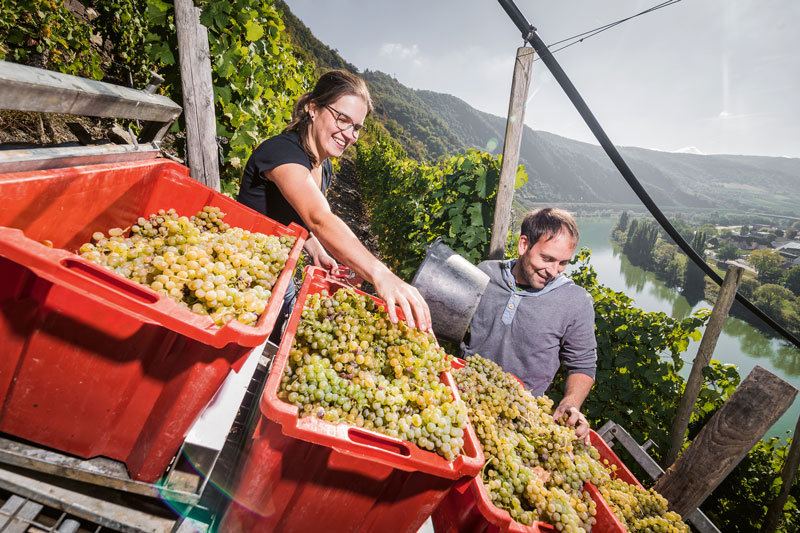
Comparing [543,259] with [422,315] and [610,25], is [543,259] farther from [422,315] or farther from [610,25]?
[610,25]

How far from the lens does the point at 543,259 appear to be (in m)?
2.29

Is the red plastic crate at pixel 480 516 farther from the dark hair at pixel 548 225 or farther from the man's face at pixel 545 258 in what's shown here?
the dark hair at pixel 548 225

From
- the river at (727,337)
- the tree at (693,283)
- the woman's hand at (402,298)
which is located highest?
the tree at (693,283)

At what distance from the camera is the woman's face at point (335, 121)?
2.02 metres

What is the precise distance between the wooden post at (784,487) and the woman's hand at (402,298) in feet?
13.0

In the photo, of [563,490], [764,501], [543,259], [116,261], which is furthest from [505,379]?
[764,501]

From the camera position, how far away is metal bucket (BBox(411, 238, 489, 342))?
219 cm

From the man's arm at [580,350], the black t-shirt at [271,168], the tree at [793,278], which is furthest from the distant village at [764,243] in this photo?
the black t-shirt at [271,168]

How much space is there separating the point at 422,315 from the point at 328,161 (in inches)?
71.6

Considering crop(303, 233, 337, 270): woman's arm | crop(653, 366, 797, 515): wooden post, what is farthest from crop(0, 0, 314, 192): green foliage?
crop(653, 366, 797, 515): wooden post

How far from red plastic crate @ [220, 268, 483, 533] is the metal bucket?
3.97 feet

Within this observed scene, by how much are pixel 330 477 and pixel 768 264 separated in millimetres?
22524

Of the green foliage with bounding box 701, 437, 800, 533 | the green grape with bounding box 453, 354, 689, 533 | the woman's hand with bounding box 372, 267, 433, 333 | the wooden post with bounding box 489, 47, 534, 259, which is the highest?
the wooden post with bounding box 489, 47, 534, 259

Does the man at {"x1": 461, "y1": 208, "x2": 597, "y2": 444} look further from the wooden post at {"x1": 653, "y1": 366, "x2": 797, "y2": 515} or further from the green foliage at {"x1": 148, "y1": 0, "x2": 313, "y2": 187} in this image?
the green foliage at {"x1": 148, "y1": 0, "x2": 313, "y2": 187}
